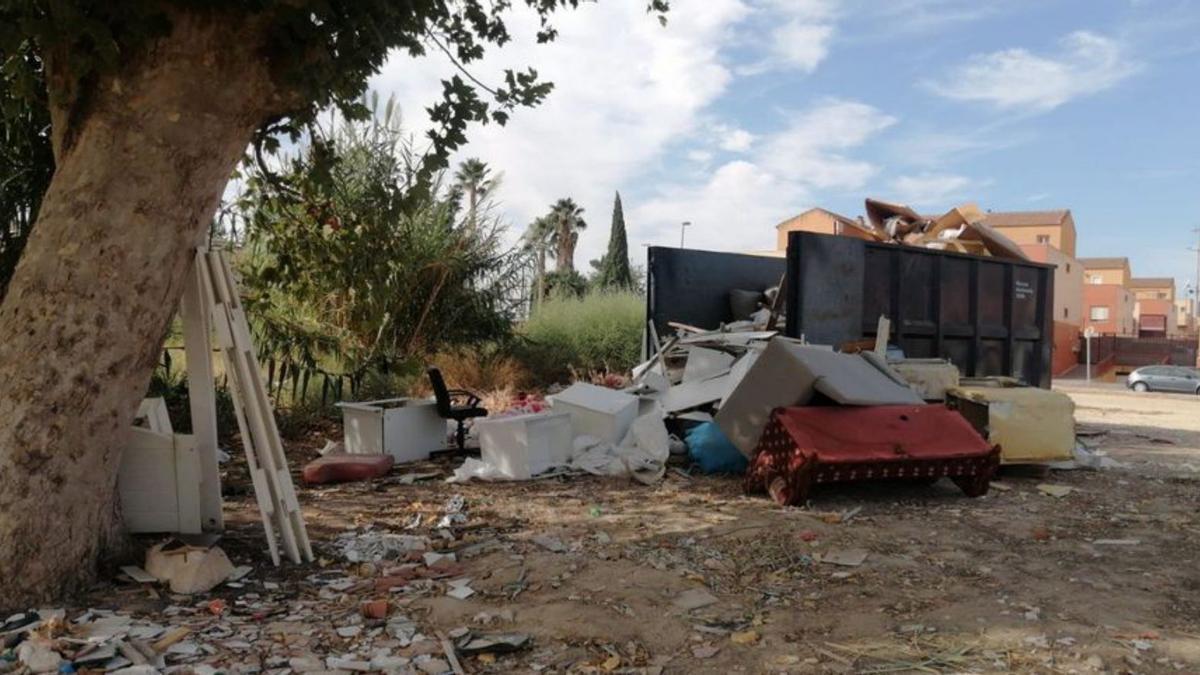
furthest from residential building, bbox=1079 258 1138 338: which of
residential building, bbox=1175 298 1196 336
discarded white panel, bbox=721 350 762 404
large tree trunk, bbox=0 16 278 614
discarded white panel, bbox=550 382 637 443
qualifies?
large tree trunk, bbox=0 16 278 614

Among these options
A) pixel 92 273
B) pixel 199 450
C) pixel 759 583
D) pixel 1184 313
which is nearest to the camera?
pixel 92 273

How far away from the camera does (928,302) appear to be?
8.15 meters

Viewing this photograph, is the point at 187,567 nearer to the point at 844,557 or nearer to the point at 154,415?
the point at 154,415

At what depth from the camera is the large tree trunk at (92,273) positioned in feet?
11.1

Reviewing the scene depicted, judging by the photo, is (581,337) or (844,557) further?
(581,337)

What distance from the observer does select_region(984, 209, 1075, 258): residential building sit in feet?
172

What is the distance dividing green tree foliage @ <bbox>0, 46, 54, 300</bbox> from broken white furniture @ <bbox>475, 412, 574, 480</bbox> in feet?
11.1

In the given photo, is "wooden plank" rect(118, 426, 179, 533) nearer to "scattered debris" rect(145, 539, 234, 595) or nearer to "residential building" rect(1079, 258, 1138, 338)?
"scattered debris" rect(145, 539, 234, 595)

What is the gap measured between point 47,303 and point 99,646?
1.35 metres

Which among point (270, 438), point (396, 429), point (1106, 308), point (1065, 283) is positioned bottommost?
point (396, 429)

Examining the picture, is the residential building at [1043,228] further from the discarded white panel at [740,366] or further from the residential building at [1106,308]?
the discarded white panel at [740,366]

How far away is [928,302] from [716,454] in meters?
2.86

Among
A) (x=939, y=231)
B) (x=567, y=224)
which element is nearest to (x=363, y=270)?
(x=939, y=231)

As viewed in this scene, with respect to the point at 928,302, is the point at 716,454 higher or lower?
lower
